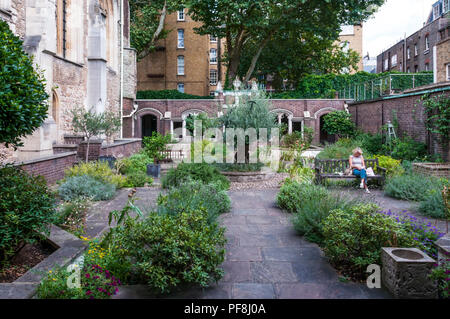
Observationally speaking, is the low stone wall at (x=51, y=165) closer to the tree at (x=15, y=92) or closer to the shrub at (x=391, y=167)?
the tree at (x=15, y=92)

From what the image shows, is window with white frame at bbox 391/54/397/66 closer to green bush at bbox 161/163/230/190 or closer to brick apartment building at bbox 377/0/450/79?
brick apartment building at bbox 377/0/450/79

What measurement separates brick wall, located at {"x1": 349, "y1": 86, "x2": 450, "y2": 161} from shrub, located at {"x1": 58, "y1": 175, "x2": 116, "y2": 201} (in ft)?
33.8

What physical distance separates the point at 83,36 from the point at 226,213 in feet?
44.4

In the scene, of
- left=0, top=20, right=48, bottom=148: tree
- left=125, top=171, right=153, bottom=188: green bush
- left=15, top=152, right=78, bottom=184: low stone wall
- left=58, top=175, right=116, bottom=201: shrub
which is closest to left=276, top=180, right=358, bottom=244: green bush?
left=0, top=20, right=48, bottom=148: tree

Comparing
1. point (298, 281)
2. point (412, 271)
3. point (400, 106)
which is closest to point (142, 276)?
point (298, 281)

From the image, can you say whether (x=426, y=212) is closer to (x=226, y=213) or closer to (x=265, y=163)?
(x=226, y=213)

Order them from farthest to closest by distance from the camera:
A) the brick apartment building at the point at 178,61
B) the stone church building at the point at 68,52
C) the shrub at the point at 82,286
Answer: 1. the brick apartment building at the point at 178,61
2. the stone church building at the point at 68,52
3. the shrub at the point at 82,286

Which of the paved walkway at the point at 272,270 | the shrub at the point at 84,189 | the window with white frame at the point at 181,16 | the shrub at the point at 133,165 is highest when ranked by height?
the window with white frame at the point at 181,16

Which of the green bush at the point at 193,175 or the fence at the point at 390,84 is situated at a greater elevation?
the fence at the point at 390,84

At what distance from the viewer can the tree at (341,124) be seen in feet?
76.7

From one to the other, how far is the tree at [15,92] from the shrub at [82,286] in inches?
71.7

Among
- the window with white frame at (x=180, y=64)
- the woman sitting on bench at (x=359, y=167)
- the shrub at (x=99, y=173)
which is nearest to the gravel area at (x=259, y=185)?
the woman sitting on bench at (x=359, y=167)

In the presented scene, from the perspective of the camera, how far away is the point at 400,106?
1539 cm
